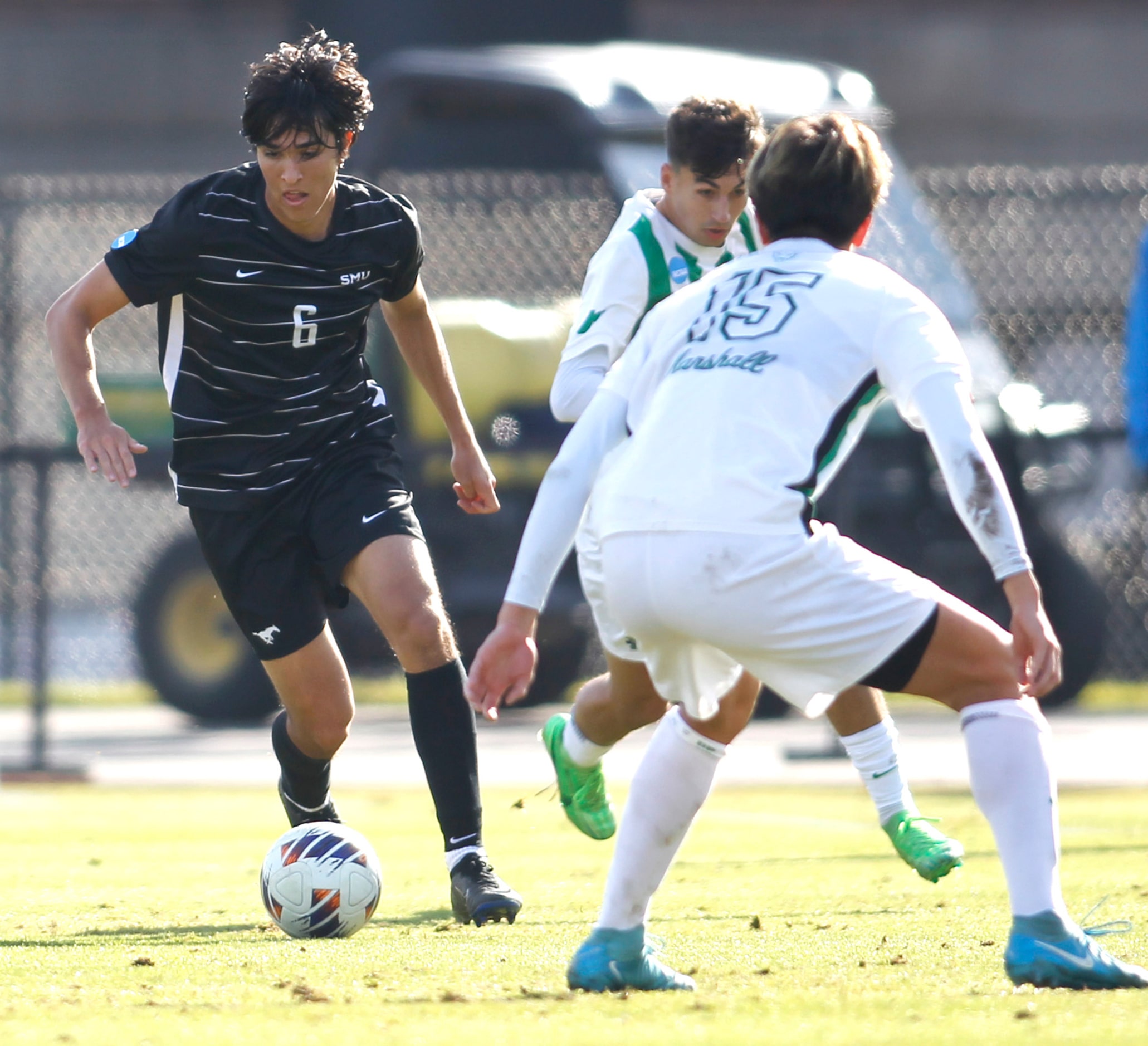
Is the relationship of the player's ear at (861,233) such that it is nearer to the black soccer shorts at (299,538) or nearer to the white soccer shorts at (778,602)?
the white soccer shorts at (778,602)

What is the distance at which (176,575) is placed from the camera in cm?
1131

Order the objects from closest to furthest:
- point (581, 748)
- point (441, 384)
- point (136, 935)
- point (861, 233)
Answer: point (861, 233), point (136, 935), point (441, 384), point (581, 748)

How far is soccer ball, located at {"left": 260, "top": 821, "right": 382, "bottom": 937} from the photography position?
4.53 metres

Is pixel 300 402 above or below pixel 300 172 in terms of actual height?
below

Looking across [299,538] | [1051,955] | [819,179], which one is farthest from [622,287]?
[1051,955]

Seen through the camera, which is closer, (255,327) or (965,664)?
(965,664)

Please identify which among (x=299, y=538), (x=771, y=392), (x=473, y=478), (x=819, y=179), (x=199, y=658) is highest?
(x=819, y=179)

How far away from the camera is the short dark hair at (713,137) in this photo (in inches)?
192

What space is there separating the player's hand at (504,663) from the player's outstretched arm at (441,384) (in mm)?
1701

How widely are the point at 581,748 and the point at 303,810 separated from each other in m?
0.76

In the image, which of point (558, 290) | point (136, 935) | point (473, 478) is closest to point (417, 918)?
point (136, 935)

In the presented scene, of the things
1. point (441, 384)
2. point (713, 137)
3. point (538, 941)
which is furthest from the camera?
point (441, 384)

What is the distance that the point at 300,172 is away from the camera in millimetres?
4723

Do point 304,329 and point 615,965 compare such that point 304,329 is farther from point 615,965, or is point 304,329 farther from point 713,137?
point 615,965
